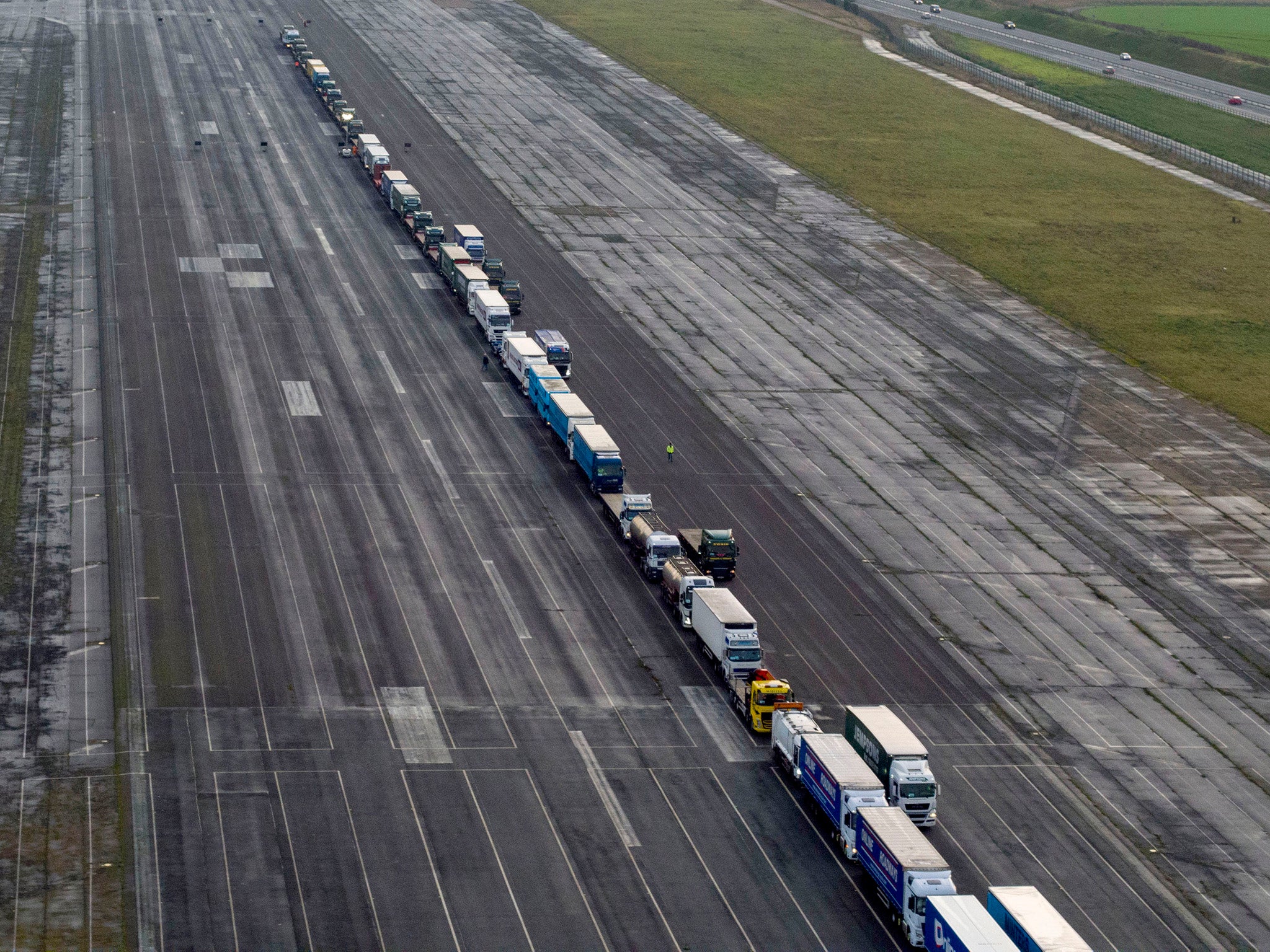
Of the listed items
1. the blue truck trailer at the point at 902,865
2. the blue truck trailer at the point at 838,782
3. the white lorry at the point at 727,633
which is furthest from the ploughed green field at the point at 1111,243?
the blue truck trailer at the point at 902,865

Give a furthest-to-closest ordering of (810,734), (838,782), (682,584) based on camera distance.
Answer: (682,584) < (810,734) < (838,782)

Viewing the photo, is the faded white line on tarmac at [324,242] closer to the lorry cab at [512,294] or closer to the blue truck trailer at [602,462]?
the lorry cab at [512,294]

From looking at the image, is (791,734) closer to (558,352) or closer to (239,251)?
(558,352)

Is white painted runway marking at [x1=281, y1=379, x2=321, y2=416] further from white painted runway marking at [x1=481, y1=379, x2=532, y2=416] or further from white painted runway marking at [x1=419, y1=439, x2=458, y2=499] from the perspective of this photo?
white painted runway marking at [x1=481, y1=379, x2=532, y2=416]

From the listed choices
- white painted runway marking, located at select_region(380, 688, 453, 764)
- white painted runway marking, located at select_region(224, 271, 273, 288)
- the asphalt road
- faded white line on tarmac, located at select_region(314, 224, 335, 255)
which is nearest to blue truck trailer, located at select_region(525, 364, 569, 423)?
the asphalt road

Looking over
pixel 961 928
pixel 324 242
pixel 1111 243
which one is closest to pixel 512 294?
pixel 324 242
